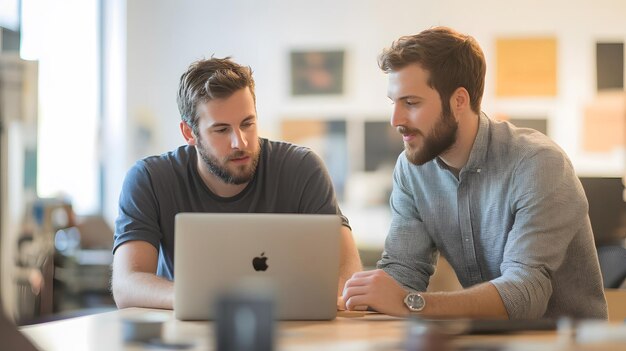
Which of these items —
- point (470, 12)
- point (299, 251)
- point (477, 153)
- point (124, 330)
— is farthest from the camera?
point (470, 12)

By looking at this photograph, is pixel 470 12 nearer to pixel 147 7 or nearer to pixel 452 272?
pixel 147 7

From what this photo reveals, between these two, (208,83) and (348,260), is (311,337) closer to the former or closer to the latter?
(348,260)

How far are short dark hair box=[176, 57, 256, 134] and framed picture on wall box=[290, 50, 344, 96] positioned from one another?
3683mm

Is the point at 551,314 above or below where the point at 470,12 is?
below

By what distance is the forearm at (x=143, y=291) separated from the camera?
223 cm

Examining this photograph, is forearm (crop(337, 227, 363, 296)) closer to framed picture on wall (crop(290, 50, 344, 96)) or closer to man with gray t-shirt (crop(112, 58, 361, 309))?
man with gray t-shirt (crop(112, 58, 361, 309))

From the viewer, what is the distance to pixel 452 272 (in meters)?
2.66

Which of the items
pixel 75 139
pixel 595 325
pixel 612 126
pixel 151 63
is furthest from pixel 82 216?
pixel 595 325

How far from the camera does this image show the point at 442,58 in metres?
2.56

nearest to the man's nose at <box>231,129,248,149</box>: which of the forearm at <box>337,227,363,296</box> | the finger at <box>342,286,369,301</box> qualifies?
the forearm at <box>337,227,363,296</box>

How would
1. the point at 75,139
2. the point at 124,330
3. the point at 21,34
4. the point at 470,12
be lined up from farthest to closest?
the point at 75,139, the point at 470,12, the point at 21,34, the point at 124,330

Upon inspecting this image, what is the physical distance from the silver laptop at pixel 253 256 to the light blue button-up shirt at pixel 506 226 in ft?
1.67

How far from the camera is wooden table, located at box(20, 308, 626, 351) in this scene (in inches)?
61.4

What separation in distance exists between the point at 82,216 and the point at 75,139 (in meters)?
0.64
